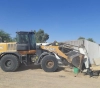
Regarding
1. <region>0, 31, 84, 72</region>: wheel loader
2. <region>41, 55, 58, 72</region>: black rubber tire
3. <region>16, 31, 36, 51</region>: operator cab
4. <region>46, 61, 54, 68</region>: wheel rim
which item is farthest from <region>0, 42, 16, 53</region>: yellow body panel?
<region>46, 61, 54, 68</region>: wheel rim

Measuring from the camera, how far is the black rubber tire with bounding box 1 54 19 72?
12250 millimetres

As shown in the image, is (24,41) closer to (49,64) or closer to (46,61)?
(46,61)

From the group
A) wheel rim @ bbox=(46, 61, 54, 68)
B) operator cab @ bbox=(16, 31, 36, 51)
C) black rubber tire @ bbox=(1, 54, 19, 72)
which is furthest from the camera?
→ operator cab @ bbox=(16, 31, 36, 51)

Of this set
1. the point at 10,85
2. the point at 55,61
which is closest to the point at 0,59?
the point at 55,61

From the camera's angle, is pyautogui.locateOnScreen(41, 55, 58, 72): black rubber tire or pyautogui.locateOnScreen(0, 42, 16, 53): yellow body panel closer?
pyautogui.locateOnScreen(41, 55, 58, 72): black rubber tire

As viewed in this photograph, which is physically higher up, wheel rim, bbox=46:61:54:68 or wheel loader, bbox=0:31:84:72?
wheel loader, bbox=0:31:84:72

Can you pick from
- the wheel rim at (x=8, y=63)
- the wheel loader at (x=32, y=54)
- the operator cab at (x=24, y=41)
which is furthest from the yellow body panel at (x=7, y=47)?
the wheel rim at (x=8, y=63)

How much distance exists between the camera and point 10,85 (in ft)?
27.5

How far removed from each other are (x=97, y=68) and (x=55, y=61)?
9.42 feet

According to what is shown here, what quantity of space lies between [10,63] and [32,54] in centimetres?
169

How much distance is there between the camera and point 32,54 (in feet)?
42.7

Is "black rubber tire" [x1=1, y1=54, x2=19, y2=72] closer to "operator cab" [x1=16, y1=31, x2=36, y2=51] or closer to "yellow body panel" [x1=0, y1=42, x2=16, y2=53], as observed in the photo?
"yellow body panel" [x1=0, y1=42, x2=16, y2=53]

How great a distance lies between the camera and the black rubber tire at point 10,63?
12250 mm

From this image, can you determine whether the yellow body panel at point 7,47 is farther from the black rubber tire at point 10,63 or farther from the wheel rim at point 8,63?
the wheel rim at point 8,63
